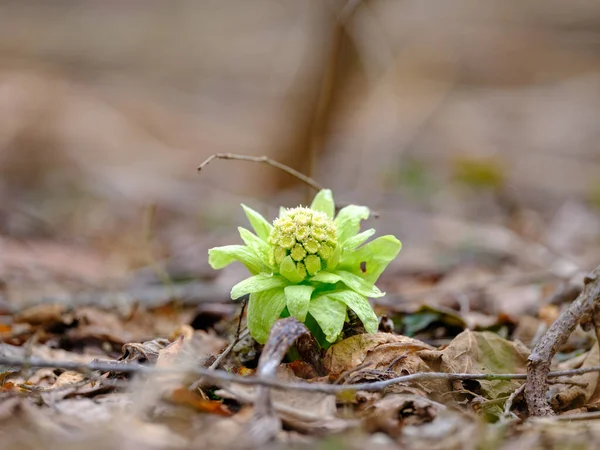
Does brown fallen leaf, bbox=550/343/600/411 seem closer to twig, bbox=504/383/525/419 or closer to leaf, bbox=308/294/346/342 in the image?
twig, bbox=504/383/525/419

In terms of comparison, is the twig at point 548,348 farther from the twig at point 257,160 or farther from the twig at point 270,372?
the twig at point 257,160

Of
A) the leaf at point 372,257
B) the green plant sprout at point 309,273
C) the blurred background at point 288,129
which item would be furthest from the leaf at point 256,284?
the blurred background at point 288,129

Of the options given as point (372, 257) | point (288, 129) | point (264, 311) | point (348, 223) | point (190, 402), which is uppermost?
point (288, 129)

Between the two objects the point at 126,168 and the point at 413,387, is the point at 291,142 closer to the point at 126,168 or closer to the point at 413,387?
the point at 126,168

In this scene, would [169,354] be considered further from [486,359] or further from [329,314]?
[486,359]

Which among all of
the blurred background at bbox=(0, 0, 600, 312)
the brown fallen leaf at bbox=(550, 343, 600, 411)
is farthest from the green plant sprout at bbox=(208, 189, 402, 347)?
the blurred background at bbox=(0, 0, 600, 312)

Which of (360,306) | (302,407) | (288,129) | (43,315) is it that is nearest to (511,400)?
(360,306)
